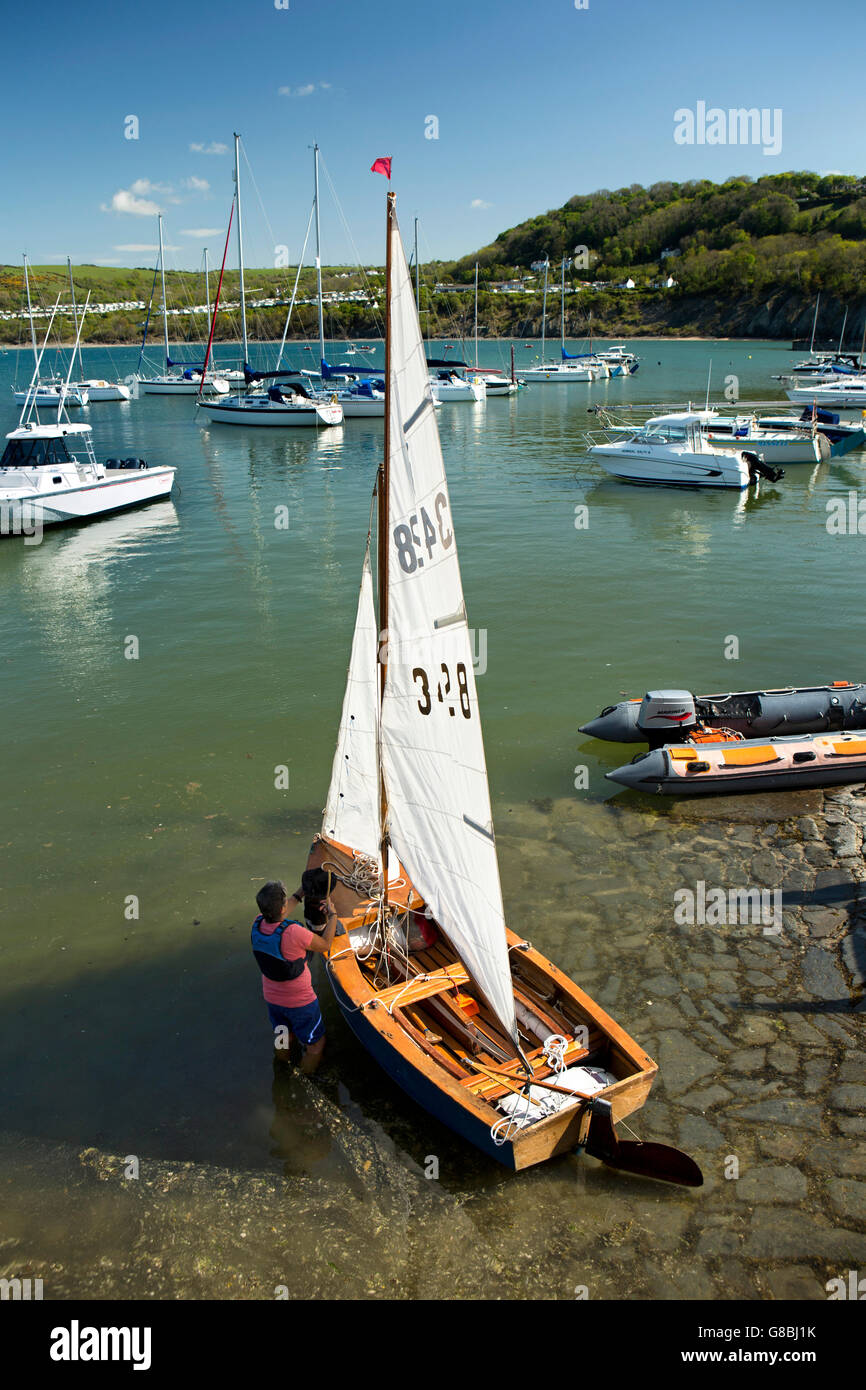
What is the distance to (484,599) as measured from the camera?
79.9ft

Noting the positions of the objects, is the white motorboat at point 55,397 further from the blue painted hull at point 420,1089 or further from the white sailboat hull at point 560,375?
the blue painted hull at point 420,1089

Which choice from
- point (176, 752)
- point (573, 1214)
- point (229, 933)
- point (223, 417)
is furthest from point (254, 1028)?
point (223, 417)

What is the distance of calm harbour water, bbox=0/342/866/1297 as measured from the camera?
8766 millimetres

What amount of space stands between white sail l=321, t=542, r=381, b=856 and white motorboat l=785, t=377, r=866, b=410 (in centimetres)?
5981

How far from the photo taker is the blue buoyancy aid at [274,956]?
302 inches

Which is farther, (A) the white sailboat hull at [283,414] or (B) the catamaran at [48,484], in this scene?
(A) the white sailboat hull at [283,414]

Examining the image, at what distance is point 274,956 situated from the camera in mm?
7672

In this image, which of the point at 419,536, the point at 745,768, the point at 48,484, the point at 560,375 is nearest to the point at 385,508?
the point at 419,536

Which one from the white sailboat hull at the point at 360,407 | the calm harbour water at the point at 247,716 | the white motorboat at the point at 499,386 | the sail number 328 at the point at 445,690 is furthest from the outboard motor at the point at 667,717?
the white motorboat at the point at 499,386

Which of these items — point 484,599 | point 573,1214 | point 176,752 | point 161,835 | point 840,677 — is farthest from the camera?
point 484,599

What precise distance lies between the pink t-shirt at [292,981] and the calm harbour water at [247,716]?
1.14m
